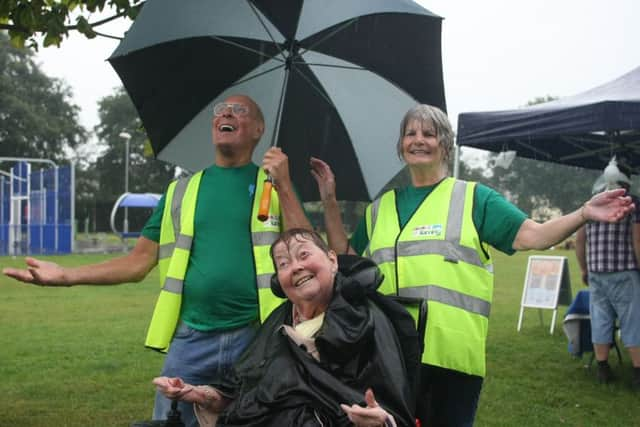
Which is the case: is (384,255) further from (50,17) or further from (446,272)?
(50,17)

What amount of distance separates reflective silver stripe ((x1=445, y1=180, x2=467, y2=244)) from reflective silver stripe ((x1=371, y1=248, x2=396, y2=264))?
24 cm

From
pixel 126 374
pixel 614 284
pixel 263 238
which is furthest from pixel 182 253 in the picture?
pixel 614 284

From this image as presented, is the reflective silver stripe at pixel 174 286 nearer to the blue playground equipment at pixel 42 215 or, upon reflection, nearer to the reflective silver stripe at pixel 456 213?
the reflective silver stripe at pixel 456 213

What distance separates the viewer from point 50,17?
200 inches

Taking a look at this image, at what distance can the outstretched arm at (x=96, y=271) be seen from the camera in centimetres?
314

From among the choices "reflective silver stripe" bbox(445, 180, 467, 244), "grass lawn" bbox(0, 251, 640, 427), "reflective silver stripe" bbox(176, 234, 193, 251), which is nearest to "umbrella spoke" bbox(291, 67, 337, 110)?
"reflective silver stripe" bbox(445, 180, 467, 244)

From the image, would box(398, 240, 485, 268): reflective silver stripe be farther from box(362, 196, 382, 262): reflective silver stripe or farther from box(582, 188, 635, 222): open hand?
box(582, 188, 635, 222): open hand

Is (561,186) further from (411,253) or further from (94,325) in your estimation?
(411,253)

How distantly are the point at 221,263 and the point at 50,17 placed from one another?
2.82 meters

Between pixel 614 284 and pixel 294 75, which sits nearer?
pixel 294 75

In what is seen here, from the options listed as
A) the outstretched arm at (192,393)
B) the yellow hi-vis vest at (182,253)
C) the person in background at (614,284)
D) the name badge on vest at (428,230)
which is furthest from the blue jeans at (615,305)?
the outstretched arm at (192,393)

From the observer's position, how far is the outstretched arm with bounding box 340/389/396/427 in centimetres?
228

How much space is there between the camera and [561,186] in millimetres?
79750

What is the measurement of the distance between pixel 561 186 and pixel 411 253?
8078 centimetres
